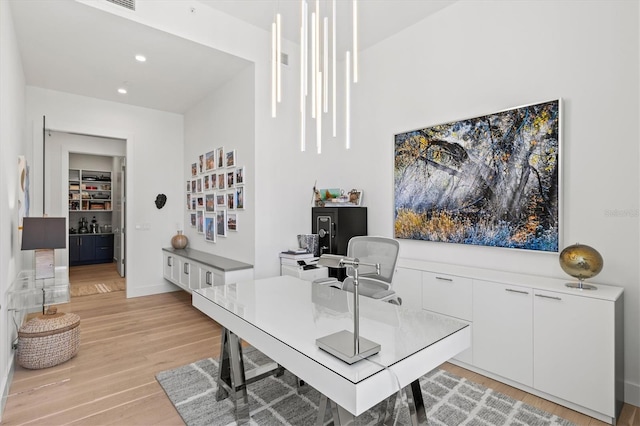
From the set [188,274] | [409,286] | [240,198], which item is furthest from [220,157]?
[409,286]

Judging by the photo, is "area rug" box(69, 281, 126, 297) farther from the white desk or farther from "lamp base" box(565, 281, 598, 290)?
"lamp base" box(565, 281, 598, 290)

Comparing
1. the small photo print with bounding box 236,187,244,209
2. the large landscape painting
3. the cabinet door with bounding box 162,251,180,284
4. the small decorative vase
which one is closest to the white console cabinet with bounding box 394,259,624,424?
the large landscape painting

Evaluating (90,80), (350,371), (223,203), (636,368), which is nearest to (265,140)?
(223,203)

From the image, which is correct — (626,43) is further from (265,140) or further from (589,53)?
(265,140)

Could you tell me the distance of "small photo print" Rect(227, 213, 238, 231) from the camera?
4.14 metres

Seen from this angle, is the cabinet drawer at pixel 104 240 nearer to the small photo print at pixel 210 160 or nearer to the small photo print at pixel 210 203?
the small photo print at pixel 210 203

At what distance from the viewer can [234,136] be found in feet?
13.8

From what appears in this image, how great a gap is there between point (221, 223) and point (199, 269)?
0.67 m

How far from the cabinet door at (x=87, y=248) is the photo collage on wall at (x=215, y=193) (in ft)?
13.6

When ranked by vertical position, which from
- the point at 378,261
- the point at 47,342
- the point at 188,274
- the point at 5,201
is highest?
the point at 5,201

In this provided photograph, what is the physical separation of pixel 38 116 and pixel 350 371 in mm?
5528

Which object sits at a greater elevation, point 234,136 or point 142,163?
point 234,136

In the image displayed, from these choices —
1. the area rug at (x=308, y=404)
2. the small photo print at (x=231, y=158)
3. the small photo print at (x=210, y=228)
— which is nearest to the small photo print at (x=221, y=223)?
the small photo print at (x=210, y=228)

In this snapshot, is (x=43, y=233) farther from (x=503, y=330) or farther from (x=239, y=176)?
(x=503, y=330)
